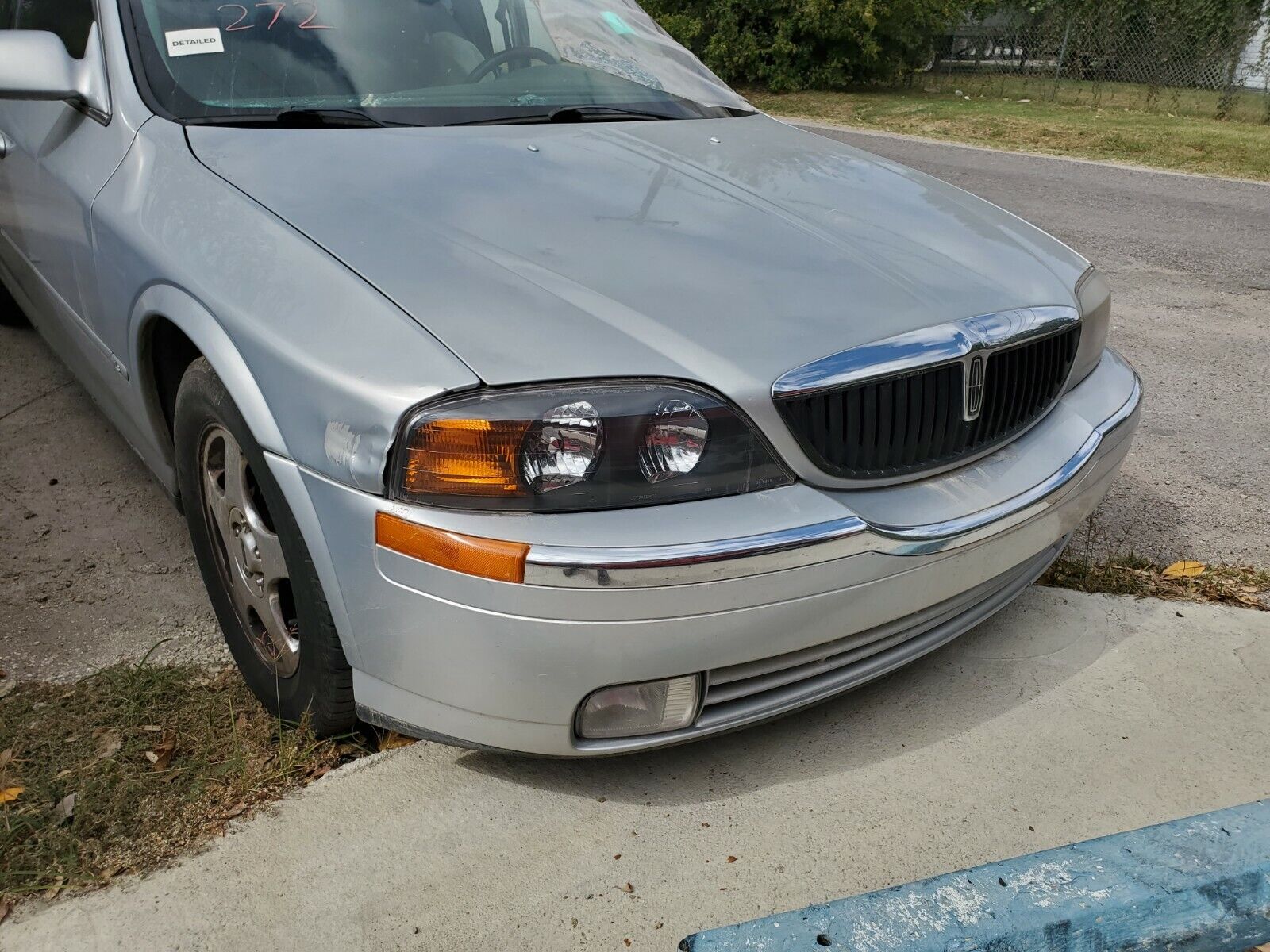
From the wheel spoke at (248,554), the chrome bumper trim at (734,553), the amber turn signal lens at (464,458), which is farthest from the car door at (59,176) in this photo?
the chrome bumper trim at (734,553)

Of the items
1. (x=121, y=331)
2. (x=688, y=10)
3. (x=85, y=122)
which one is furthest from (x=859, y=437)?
(x=688, y=10)

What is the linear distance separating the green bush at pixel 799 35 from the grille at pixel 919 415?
18.0m

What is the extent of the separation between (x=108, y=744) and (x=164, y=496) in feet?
4.11

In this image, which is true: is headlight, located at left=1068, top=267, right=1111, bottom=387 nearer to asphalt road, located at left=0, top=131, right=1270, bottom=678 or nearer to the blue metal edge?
asphalt road, located at left=0, top=131, right=1270, bottom=678

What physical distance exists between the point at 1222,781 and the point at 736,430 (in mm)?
1231

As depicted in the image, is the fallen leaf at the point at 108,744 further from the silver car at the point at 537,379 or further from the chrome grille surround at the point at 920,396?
the chrome grille surround at the point at 920,396

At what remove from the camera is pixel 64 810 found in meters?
2.19

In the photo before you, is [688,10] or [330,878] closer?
[330,878]

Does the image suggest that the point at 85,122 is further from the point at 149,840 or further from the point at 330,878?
the point at 330,878

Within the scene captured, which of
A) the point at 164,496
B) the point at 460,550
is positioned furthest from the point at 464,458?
the point at 164,496

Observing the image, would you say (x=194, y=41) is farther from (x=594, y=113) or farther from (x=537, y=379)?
(x=537, y=379)

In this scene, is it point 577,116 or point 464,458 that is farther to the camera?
point 577,116

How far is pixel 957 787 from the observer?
87.2 inches

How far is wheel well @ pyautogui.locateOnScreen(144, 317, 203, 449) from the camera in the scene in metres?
2.48
